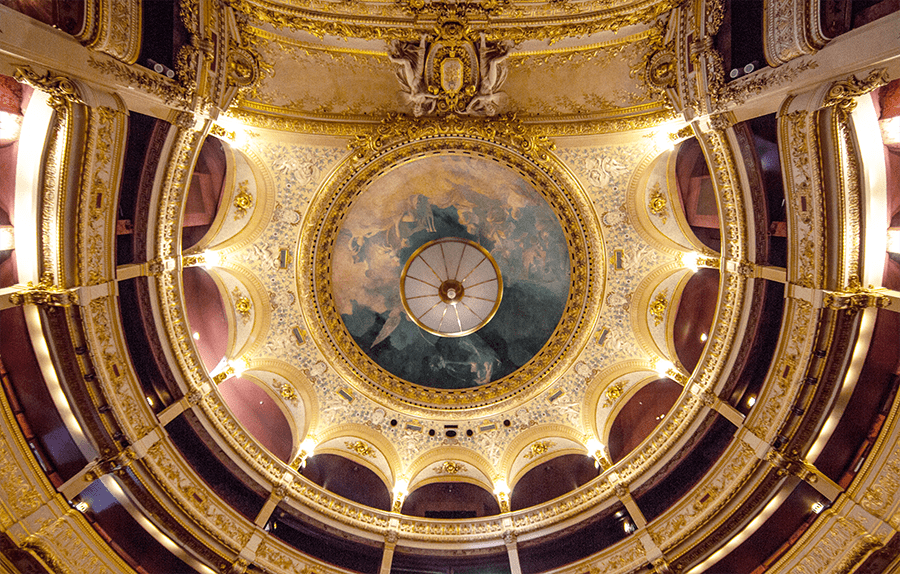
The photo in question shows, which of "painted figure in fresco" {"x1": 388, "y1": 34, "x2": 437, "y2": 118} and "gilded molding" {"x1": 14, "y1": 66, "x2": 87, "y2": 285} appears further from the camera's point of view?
"painted figure in fresco" {"x1": 388, "y1": 34, "x2": 437, "y2": 118}

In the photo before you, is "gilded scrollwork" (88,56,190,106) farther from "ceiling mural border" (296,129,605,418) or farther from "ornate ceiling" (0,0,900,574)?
"ceiling mural border" (296,129,605,418)

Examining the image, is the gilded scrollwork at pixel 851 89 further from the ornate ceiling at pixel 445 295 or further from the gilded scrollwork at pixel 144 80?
the gilded scrollwork at pixel 144 80

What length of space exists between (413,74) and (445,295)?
8784 millimetres

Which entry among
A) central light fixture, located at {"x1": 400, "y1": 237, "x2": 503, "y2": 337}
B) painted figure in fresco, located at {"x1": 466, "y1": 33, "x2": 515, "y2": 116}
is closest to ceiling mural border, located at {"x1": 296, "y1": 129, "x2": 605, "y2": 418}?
painted figure in fresco, located at {"x1": 466, "y1": 33, "x2": 515, "y2": 116}

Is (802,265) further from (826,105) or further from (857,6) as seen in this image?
(857,6)

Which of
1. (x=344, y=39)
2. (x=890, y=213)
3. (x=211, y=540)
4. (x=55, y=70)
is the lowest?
(x=211, y=540)

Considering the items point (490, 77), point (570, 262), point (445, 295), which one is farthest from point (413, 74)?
point (570, 262)

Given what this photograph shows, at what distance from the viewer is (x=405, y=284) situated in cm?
1861

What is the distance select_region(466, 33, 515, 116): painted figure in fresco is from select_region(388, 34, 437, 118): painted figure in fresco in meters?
1.45

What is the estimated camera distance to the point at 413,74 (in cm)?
1265

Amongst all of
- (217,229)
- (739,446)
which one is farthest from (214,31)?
(739,446)

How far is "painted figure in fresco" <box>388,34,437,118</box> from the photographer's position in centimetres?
1208

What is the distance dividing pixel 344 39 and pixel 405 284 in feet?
31.3

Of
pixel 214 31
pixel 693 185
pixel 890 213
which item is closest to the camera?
pixel 890 213
